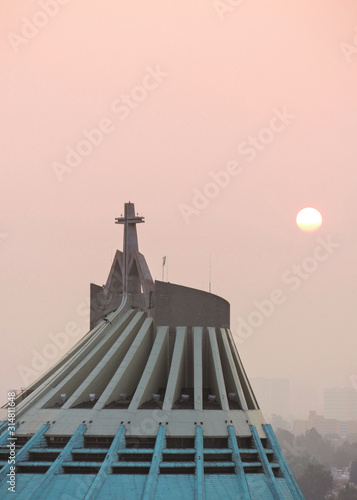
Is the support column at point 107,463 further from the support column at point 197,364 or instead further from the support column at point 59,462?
the support column at point 197,364

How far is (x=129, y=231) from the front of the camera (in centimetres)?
6406

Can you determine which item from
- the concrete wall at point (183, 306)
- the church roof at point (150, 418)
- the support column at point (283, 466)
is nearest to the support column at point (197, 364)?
the church roof at point (150, 418)

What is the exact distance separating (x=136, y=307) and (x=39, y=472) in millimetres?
19718

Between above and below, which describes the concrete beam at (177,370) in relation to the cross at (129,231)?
below

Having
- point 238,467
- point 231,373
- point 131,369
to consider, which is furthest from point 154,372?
point 238,467

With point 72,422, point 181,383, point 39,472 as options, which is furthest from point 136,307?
point 39,472

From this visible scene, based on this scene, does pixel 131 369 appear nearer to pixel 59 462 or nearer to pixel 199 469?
pixel 59 462

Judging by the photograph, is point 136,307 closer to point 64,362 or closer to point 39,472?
point 64,362

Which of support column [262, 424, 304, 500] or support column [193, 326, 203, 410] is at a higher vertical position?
support column [193, 326, 203, 410]

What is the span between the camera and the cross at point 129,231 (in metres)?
63.4

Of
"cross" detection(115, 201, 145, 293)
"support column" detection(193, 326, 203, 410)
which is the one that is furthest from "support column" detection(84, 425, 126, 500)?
"cross" detection(115, 201, 145, 293)

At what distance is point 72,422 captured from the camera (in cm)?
4419

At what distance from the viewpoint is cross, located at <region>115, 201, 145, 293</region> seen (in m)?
63.4

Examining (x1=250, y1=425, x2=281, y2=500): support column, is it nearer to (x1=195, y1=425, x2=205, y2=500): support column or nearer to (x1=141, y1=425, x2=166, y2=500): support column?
(x1=195, y1=425, x2=205, y2=500): support column
